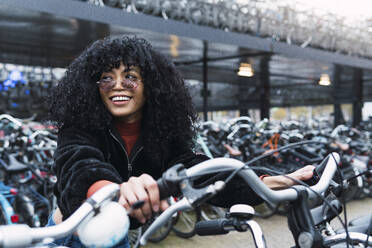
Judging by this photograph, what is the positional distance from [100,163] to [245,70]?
931 centimetres

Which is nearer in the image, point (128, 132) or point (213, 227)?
point (213, 227)

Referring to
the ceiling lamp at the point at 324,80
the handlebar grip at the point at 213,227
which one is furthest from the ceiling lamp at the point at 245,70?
the handlebar grip at the point at 213,227

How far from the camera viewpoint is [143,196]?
3.34 ft

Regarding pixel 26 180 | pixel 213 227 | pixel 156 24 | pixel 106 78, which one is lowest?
pixel 26 180

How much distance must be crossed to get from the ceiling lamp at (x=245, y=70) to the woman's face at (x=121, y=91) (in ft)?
26.5

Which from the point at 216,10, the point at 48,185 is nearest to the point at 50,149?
the point at 48,185

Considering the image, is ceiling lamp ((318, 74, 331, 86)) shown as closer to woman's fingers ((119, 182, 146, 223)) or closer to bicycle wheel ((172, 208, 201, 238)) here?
bicycle wheel ((172, 208, 201, 238))

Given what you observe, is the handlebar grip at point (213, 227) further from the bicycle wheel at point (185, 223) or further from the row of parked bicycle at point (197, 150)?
the bicycle wheel at point (185, 223)

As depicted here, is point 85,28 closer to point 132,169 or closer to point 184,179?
point 132,169

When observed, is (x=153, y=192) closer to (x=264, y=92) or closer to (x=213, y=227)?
(x=213, y=227)

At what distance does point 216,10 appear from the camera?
7.39m

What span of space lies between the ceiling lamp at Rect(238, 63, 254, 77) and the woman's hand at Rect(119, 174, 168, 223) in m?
8.70

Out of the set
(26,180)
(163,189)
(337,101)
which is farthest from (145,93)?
(337,101)

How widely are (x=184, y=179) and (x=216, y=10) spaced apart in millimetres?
6825
